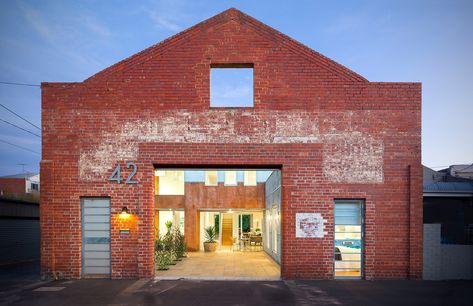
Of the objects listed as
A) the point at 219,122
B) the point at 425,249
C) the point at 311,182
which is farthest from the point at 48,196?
the point at 425,249

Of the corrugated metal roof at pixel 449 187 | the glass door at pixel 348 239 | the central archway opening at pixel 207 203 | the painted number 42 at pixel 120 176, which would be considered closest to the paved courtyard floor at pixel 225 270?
the glass door at pixel 348 239

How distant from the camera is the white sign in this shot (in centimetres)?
1102

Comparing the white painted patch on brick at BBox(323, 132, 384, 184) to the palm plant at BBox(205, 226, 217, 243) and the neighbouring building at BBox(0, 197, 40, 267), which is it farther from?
the neighbouring building at BBox(0, 197, 40, 267)

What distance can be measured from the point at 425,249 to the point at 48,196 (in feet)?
38.7

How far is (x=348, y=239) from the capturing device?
11.3 metres

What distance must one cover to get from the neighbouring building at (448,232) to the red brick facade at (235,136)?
3.08 ft

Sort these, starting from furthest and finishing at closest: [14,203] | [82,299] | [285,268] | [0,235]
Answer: [14,203], [0,235], [285,268], [82,299]

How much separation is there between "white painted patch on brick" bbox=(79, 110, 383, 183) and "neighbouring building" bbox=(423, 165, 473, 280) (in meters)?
2.76

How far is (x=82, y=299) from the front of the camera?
8797 mm

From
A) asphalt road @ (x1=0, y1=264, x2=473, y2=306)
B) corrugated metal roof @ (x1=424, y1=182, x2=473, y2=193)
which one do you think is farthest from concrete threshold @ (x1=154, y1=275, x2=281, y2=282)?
corrugated metal roof @ (x1=424, y1=182, x2=473, y2=193)

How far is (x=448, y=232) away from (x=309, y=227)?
303 inches

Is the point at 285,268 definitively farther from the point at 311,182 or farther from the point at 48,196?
the point at 48,196

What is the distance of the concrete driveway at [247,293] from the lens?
339 inches

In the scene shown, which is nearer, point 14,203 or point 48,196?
point 48,196
